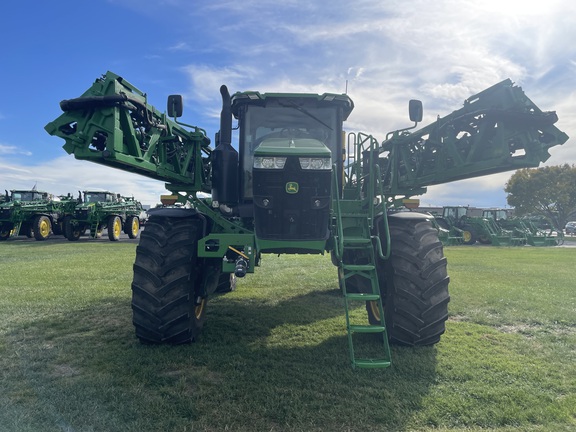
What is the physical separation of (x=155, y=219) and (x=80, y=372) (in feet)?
5.65

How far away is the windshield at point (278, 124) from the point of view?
512cm

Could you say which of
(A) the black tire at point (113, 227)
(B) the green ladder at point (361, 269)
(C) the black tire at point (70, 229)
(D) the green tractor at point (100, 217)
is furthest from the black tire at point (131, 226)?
(B) the green ladder at point (361, 269)

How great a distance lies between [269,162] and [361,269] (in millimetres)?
1436

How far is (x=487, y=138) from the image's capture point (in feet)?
13.8

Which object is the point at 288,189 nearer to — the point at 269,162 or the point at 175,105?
the point at 269,162

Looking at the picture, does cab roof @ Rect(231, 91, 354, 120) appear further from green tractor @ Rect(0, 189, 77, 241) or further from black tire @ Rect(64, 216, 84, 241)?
green tractor @ Rect(0, 189, 77, 241)

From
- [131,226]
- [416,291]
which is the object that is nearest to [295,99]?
[416,291]

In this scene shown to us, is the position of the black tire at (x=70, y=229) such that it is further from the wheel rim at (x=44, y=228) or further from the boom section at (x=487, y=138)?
the boom section at (x=487, y=138)

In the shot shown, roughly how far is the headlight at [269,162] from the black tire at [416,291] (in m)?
1.52

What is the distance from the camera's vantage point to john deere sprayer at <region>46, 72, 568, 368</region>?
Answer: 3881 millimetres

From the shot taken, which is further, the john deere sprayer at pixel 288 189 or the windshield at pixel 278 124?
the windshield at pixel 278 124

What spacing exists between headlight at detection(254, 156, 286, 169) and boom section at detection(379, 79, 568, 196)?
203 cm

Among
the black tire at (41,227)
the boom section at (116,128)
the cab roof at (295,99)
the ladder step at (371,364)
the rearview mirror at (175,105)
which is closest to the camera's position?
the ladder step at (371,364)

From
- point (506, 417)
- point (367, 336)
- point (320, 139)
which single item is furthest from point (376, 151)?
point (506, 417)
